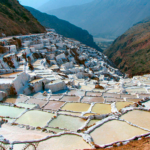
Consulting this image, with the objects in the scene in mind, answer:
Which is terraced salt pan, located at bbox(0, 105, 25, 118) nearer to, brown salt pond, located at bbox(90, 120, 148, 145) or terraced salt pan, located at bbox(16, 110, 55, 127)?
terraced salt pan, located at bbox(16, 110, 55, 127)

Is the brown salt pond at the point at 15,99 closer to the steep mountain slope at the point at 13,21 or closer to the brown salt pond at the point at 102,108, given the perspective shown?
the brown salt pond at the point at 102,108

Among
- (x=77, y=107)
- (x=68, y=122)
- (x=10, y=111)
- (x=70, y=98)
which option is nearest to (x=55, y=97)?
(x=70, y=98)

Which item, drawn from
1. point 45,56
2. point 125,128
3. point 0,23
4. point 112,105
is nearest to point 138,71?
point 45,56

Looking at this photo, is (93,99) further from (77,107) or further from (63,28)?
(63,28)

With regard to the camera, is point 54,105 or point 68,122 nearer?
point 68,122

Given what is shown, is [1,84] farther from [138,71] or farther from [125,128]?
[138,71]

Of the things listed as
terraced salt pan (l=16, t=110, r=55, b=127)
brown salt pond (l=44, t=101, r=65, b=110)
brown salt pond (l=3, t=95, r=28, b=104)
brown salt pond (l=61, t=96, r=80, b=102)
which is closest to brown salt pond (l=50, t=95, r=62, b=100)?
brown salt pond (l=61, t=96, r=80, b=102)
